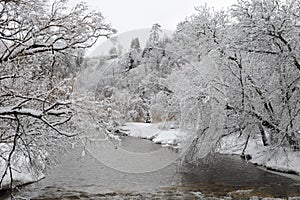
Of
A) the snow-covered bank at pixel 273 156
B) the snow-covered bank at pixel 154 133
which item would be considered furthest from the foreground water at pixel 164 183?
the snow-covered bank at pixel 154 133

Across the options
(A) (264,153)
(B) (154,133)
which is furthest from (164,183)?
(B) (154,133)

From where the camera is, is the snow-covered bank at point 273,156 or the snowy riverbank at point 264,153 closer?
the snow-covered bank at point 273,156

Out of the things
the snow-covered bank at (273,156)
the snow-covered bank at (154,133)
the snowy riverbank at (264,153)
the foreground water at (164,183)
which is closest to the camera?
the foreground water at (164,183)

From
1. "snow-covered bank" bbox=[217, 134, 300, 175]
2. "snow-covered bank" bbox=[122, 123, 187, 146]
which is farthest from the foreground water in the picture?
"snow-covered bank" bbox=[122, 123, 187, 146]

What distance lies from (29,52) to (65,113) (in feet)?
3.05

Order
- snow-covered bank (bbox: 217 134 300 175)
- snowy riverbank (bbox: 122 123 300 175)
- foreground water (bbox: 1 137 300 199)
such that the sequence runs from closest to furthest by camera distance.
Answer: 1. foreground water (bbox: 1 137 300 199)
2. snow-covered bank (bbox: 217 134 300 175)
3. snowy riverbank (bbox: 122 123 300 175)

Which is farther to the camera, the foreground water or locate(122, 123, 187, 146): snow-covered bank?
locate(122, 123, 187, 146): snow-covered bank

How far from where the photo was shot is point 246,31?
10.6m

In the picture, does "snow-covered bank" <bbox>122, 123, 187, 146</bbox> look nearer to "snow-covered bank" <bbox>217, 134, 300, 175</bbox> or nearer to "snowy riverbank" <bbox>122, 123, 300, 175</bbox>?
"snowy riverbank" <bbox>122, 123, 300, 175</bbox>

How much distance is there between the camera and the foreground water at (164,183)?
9.34 meters

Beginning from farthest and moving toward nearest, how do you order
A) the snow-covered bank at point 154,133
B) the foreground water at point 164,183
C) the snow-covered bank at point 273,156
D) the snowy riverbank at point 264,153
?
the snow-covered bank at point 154,133
the snowy riverbank at point 264,153
the snow-covered bank at point 273,156
the foreground water at point 164,183

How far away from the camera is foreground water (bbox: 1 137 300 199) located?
9.34 m

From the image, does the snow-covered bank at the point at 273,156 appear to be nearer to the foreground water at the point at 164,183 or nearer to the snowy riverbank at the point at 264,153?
the snowy riverbank at the point at 264,153

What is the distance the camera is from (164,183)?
1080 centimetres
